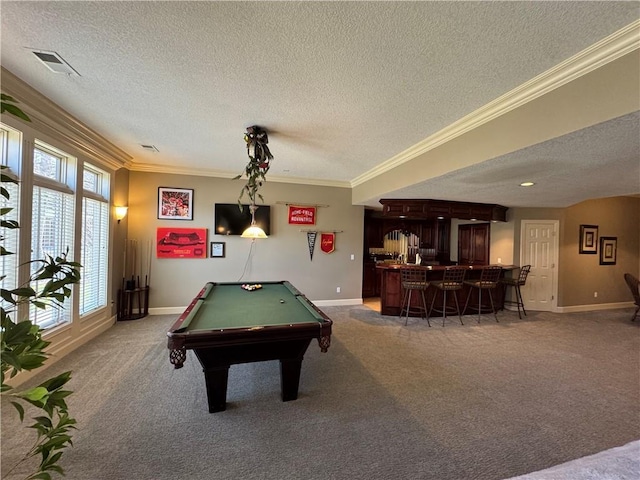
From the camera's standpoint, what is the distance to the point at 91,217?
3996mm

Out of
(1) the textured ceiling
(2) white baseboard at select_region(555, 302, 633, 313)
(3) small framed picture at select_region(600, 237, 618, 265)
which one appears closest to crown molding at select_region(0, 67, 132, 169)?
(1) the textured ceiling

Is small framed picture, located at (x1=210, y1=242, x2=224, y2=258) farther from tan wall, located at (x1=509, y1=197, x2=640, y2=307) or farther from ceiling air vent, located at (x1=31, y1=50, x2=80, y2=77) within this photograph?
tan wall, located at (x1=509, y1=197, x2=640, y2=307)

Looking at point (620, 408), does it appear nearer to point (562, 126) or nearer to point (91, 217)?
point (562, 126)

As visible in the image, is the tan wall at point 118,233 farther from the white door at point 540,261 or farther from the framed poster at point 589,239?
the framed poster at point 589,239

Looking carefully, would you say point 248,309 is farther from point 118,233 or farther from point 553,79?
point 118,233

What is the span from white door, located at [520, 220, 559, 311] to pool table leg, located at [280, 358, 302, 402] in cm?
599

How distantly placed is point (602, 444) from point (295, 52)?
370 cm

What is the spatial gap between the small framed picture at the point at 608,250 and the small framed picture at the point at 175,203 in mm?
9187

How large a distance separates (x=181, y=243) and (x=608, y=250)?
9.53 meters

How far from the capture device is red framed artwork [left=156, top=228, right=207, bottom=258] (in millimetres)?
Result: 5152

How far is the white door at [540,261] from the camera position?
6.07m

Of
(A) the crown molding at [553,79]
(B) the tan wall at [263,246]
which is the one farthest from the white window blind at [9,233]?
(A) the crown molding at [553,79]

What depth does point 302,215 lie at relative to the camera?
5.90 meters

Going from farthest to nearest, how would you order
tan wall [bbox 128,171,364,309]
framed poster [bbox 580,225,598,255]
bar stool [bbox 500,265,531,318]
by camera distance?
framed poster [bbox 580,225,598,255] → bar stool [bbox 500,265,531,318] → tan wall [bbox 128,171,364,309]
